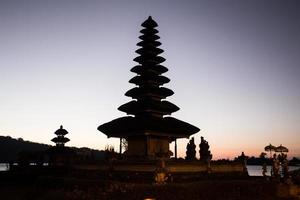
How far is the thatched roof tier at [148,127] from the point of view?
30.2 m

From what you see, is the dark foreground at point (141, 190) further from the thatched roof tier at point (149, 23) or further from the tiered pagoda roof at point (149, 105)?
the thatched roof tier at point (149, 23)

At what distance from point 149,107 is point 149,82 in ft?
11.7

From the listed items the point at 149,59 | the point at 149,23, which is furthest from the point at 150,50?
the point at 149,23

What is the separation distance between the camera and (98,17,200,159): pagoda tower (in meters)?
30.9

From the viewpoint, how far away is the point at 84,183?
25.0m

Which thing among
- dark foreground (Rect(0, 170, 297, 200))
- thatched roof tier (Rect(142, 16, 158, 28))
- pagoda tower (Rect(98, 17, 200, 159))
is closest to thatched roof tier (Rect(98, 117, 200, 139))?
pagoda tower (Rect(98, 17, 200, 159))

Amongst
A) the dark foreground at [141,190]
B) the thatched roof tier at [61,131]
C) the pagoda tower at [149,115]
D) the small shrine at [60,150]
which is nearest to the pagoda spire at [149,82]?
the pagoda tower at [149,115]

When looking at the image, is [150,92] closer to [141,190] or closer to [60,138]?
[141,190]

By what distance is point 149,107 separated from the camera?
3250 centimetres

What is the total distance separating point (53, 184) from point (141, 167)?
337 inches

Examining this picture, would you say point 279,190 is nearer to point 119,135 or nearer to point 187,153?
point 187,153

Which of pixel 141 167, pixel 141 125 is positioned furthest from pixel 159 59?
pixel 141 167

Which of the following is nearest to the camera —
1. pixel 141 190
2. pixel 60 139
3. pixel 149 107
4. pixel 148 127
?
pixel 141 190

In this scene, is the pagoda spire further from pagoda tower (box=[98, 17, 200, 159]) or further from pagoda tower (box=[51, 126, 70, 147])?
pagoda tower (box=[51, 126, 70, 147])
